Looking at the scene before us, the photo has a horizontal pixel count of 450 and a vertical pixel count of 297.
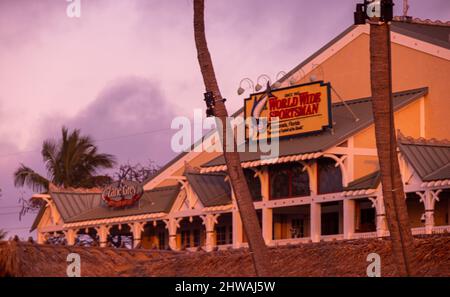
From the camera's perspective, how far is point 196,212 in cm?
5147

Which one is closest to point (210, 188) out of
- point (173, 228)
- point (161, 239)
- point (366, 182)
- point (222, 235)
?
point (173, 228)

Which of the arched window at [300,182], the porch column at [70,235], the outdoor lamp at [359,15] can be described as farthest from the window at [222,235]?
the outdoor lamp at [359,15]

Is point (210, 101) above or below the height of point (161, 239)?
above

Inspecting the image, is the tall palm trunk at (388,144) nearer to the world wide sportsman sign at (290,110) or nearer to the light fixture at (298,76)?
the world wide sportsman sign at (290,110)

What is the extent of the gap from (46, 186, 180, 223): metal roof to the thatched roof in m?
12.9

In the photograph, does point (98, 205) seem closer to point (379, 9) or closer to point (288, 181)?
point (288, 181)

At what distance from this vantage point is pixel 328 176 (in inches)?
1833

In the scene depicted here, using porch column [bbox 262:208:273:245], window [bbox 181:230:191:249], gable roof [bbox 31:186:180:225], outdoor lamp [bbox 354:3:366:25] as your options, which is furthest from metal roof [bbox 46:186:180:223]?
outdoor lamp [bbox 354:3:366:25]

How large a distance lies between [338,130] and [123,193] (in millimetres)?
13787

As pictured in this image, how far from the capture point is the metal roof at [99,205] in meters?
54.8

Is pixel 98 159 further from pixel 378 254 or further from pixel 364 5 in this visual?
pixel 364 5

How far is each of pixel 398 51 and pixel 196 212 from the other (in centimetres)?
1104
